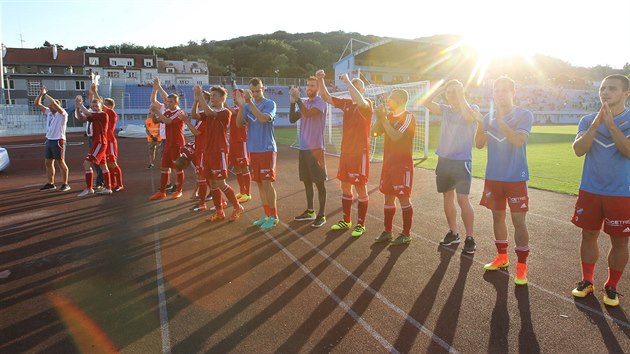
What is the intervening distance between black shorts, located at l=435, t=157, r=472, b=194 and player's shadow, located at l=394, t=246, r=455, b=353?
2.93ft

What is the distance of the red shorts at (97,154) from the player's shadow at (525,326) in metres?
8.35

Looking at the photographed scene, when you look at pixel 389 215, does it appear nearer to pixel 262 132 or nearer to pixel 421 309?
pixel 421 309

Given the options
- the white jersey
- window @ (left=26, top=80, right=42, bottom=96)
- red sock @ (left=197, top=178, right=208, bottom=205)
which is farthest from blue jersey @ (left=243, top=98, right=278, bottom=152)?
window @ (left=26, top=80, right=42, bottom=96)

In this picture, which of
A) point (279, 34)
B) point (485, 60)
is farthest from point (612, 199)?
point (279, 34)

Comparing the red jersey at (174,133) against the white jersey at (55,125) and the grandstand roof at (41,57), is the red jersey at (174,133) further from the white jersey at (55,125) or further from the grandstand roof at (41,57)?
the grandstand roof at (41,57)

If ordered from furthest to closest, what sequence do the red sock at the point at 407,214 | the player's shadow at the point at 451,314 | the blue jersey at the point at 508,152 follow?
the red sock at the point at 407,214
the blue jersey at the point at 508,152
the player's shadow at the point at 451,314

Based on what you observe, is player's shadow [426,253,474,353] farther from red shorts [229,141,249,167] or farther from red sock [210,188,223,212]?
red shorts [229,141,249,167]

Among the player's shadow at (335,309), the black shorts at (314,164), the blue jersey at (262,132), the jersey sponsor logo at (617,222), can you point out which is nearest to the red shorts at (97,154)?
the blue jersey at (262,132)

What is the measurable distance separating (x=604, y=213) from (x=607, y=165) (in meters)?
0.44

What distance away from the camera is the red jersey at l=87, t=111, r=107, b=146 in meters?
9.02

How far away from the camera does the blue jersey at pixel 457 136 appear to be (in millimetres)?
5250

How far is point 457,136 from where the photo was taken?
527 cm

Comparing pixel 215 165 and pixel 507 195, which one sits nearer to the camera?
pixel 507 195

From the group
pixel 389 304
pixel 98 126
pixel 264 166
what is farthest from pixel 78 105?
pixel 389 304
